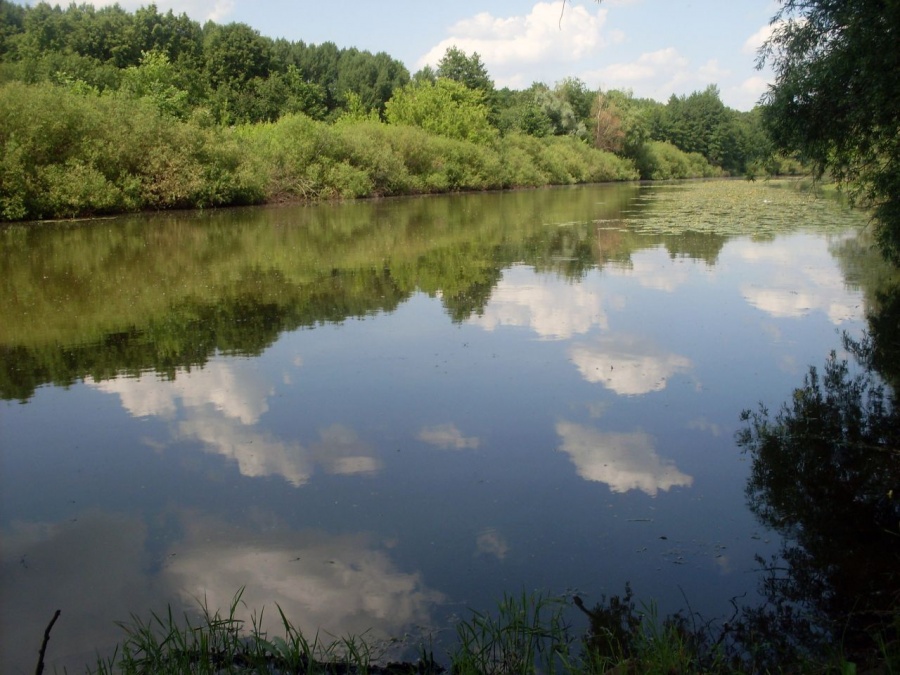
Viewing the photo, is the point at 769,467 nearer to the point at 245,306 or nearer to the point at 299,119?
the point at 245,306

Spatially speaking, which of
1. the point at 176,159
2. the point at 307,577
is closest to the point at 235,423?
the point at 307,577

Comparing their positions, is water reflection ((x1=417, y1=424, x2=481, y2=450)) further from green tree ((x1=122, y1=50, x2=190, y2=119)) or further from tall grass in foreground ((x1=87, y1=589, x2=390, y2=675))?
green tree ((x1=122, y1=50, x2=190, y2=119))

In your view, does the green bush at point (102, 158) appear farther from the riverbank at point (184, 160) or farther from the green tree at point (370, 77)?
the green tree at point (370, 77)

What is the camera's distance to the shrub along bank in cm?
2838

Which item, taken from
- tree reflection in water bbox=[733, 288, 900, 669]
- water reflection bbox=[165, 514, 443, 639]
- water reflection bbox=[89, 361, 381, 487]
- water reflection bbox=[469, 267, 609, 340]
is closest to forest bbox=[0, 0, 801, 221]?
water reflection bbox=[469, 267, 609, 340]

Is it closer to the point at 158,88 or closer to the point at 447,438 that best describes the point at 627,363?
the point at 447,438

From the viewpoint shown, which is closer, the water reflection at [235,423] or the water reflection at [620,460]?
the water reflection at [620,460]

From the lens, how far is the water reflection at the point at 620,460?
19.3 feet

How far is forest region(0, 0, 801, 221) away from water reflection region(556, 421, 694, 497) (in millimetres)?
7283

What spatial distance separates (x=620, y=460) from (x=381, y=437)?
6.73ft

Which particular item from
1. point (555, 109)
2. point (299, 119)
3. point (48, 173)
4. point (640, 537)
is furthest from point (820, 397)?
point (555, 109)

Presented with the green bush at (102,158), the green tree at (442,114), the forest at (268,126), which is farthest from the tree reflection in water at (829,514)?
the green tree at (442,114)

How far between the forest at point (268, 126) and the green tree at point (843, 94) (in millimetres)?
987

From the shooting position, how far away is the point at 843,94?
1038 cm
